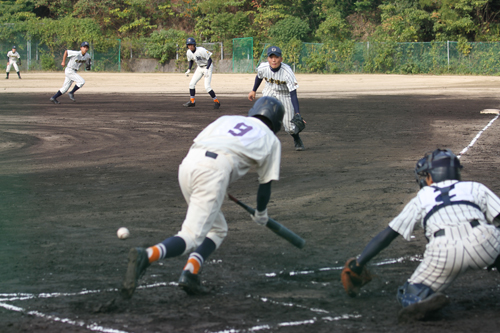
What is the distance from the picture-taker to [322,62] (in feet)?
154

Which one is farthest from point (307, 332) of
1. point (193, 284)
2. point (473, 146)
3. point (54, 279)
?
point (473, 146)

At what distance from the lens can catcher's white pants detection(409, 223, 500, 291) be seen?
4.13 meters

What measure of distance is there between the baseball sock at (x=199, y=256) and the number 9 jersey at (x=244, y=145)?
2.19 ft

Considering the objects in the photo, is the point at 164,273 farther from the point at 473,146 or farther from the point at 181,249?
the point at 473,146

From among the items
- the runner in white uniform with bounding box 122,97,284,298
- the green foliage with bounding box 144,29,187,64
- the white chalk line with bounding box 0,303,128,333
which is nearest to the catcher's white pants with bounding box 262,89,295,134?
the runner in white uniform with bounding box 122,97,284,298

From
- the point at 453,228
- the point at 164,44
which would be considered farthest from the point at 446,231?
the point at 164,44

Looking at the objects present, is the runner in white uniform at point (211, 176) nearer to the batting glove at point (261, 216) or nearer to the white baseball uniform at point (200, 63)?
the batting glove at point (261, 216)

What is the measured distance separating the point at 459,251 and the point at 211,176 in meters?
1.96

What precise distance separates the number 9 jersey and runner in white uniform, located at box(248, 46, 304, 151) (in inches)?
253

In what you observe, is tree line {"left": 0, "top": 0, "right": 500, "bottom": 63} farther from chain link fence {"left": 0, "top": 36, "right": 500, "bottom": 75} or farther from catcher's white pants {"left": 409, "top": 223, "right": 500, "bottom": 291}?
catcher's white pants {"left": 409, "top": 223, "right": 500, "bottom": 291}

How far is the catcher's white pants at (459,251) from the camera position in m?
4.13

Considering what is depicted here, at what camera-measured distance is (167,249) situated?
4.39 meters

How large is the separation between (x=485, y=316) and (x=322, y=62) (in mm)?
43953

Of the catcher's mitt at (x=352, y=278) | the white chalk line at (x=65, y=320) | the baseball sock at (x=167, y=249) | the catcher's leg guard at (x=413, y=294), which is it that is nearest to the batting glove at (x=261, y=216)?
the baseball sock at (x=167, y=249)
